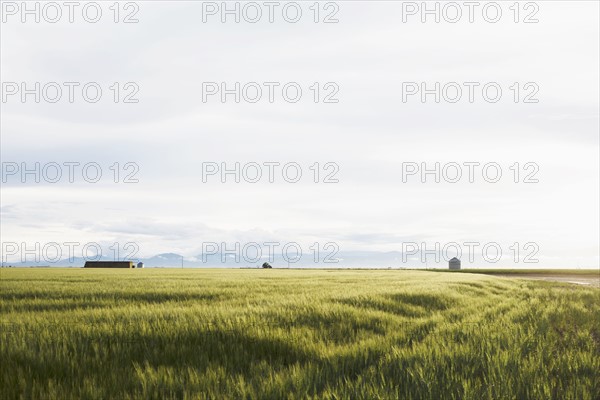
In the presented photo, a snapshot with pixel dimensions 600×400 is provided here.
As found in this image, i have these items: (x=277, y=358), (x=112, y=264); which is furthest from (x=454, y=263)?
(x=277, y=358)

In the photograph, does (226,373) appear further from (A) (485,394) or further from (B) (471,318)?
(B) (471,318)

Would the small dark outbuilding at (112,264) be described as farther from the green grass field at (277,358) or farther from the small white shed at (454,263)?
the green grass field at (277,358)

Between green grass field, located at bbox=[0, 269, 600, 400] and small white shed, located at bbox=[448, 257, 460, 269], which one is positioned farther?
small white shed, located at bbox=[448, 257, 460, 269]

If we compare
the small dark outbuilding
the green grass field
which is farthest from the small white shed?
the green grass field

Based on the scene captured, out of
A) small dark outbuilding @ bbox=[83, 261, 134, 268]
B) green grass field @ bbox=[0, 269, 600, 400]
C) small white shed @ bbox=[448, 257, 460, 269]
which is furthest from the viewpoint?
small white shed @ bbox=[448, 257, 460, 269]

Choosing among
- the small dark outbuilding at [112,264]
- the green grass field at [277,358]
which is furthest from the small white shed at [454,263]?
the green grass field at [277,358]

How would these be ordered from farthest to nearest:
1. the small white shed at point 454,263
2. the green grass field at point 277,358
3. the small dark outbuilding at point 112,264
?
1. the small white shed at point 454,263
2. the small dark outbuilding at point 112,264
3. the green grass field at point 277,358

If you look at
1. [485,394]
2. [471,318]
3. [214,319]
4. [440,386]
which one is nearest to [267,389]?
[440,386]

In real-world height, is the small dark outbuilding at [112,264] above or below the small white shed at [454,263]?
above

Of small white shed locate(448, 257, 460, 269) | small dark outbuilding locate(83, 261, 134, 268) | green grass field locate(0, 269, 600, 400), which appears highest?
green grass field locate(0, 269, 600, 400)

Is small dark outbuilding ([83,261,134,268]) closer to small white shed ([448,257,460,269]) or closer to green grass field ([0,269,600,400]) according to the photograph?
small white shed ([448,257,460,269])

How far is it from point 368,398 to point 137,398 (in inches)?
75.1

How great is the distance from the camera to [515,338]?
700 centimetres

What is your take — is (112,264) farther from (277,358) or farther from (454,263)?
(277,358)
